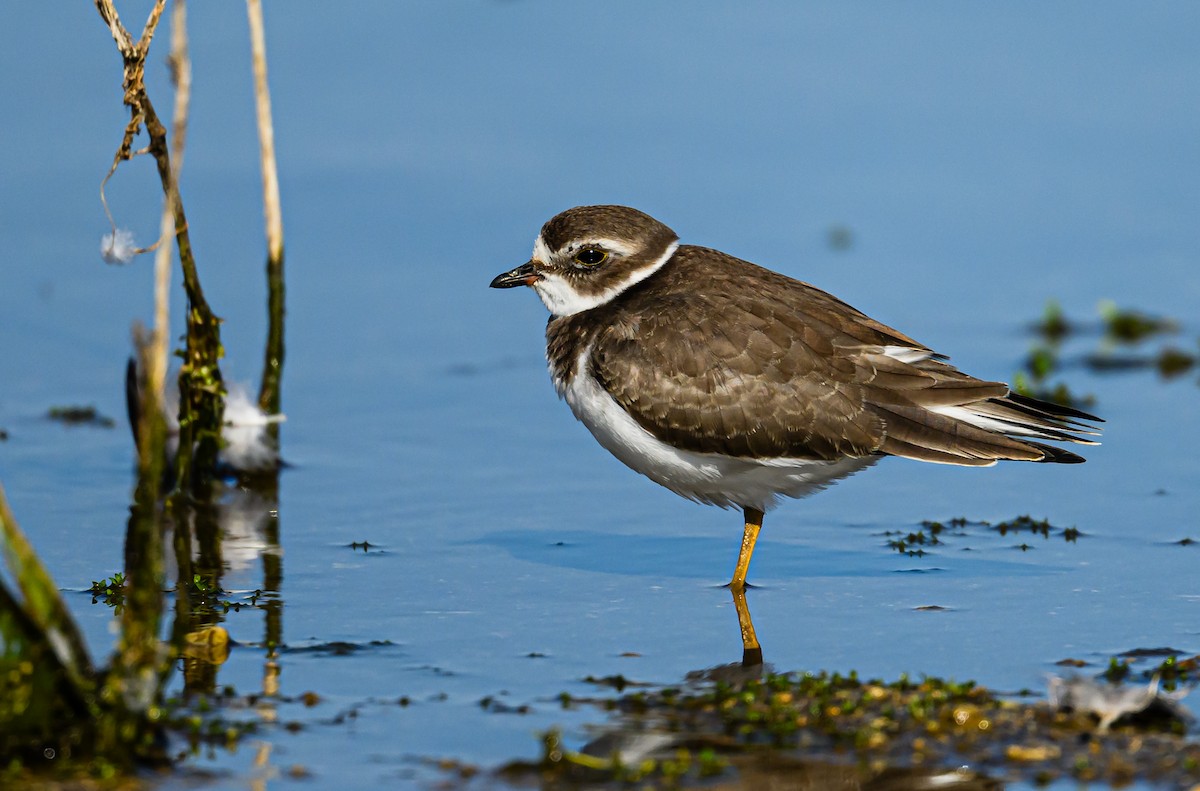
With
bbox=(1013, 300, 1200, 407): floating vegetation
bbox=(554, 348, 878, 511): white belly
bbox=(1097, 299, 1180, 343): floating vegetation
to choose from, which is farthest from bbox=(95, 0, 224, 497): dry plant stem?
bbox=(1097, 299, 1180, 343): floating vegetation

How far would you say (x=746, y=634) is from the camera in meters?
8.02

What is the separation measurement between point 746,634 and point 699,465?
107 centimetres

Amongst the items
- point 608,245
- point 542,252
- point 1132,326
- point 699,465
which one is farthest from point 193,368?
point 1132,326

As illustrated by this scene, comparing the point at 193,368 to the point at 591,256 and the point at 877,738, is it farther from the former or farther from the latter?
the point at 877,738

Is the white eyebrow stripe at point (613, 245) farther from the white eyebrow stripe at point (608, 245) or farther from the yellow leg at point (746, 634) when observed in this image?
the yellow leg at point (746, 634)

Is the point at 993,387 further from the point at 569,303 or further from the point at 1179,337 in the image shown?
the point at 1179,337

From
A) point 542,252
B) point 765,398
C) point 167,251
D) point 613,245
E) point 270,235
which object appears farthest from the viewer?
point 270,235

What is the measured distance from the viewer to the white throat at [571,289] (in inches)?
372

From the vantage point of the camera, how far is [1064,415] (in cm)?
876

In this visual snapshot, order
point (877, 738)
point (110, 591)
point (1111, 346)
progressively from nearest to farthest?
point (877, 738) < point (110, 591) < point (1111, 346)

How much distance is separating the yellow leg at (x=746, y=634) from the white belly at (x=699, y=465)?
55 centimetres

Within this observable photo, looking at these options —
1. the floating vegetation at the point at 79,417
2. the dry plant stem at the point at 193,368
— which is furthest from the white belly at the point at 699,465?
the floating vegetation at the point at 79,417

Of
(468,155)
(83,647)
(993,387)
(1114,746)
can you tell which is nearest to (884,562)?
(993,387)

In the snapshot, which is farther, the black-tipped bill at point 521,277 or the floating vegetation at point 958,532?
the black-tipped bill at point 521,277
